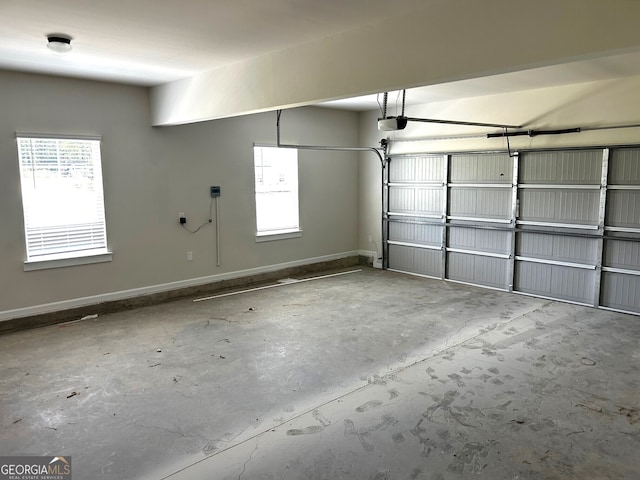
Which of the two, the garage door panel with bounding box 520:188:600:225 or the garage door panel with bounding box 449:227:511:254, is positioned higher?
the garage door panel with bounding box 520:188:600:225

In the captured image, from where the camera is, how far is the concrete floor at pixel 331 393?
2758 mm

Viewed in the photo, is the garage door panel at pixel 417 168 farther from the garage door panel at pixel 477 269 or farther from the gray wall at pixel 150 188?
the garage door panel at pixel 477 269

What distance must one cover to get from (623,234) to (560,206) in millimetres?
787

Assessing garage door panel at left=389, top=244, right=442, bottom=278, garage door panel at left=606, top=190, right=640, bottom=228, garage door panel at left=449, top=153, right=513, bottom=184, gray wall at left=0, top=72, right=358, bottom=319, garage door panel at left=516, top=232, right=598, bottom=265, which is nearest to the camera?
gray wall at left=0, top=72, right=358, bottom=319

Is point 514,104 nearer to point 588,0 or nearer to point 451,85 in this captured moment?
point 451,85

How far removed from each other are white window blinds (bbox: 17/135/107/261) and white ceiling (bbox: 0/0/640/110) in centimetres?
82

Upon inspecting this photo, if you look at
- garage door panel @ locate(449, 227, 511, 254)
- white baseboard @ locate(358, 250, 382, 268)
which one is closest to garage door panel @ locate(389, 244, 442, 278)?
white baseboard @ locate(358, 250, 382, 268)

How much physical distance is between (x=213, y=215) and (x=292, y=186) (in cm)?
159

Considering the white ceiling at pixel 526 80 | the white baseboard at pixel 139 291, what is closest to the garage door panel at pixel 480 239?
the white ceiling at pixel 526 80

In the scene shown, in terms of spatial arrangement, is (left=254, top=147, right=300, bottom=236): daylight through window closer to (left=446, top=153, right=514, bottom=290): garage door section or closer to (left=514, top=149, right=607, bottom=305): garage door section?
(left=446, top=153, right=514, bottom=290): garage door section

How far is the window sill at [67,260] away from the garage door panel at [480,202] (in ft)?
16.1

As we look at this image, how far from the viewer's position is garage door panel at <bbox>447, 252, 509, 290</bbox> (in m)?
6.77

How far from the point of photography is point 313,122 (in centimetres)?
784

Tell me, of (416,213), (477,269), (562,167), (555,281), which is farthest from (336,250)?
(562,167)
